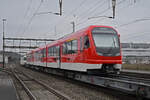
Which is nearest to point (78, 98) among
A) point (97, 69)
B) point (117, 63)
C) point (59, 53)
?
point (97, 69)

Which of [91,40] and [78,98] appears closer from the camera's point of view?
[78,98]

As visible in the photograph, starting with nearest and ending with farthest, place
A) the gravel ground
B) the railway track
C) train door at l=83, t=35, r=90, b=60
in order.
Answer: the gravel ground → the railway track → train door at l=83, t=35, r=90, b=60

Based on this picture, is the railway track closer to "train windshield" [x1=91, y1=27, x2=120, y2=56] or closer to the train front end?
the train front end

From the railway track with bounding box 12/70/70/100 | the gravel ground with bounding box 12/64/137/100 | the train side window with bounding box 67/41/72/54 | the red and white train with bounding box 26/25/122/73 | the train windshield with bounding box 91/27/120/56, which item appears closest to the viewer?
the gravel ground with bounding box 12/64/137/100

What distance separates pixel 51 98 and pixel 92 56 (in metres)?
3.20

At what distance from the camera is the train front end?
11406 mm

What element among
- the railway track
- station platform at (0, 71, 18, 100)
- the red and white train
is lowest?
the railway track

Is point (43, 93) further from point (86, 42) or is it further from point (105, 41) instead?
point (105, 41)

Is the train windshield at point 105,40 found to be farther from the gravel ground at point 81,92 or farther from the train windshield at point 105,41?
the gravel ground at point 81,92

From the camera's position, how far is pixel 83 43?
12195mm

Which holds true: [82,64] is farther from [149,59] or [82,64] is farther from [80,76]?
[149,59]

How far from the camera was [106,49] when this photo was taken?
1153 cm

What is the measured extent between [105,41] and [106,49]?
0.50 metres

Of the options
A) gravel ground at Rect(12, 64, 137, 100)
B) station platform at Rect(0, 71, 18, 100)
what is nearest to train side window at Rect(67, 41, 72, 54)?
gravel ground at Rect(12, 64, 137, 100)
